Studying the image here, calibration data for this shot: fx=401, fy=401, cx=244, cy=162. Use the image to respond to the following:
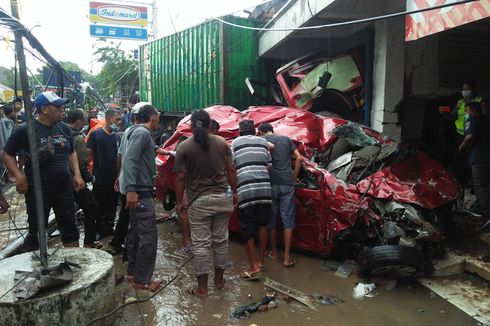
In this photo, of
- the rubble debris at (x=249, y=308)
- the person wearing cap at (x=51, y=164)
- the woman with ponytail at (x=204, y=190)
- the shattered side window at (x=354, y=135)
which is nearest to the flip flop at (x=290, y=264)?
the rubble debris at (x=249, y=308)

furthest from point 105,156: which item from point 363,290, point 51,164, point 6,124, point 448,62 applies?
point 448,62

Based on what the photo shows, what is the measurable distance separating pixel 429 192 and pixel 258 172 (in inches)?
73.4

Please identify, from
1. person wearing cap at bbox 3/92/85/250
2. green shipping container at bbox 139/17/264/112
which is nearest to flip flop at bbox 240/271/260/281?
person wearing cap at bbox 3/92/85/250

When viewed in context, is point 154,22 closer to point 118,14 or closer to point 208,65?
point 118,14

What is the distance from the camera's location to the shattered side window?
490 cm

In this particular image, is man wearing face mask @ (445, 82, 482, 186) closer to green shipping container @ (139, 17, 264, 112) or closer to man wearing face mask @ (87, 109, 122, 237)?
green shipping container @ (139, 17, 264, 112)

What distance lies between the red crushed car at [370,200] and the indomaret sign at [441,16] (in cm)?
143

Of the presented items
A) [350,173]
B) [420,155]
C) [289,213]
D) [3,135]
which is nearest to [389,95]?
[420,155]

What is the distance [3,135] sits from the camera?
7922mm

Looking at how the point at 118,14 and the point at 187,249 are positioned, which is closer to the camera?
the point at 187,249

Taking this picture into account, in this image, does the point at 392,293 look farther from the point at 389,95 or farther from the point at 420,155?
the point at 389,95

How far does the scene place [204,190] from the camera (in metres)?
3.52

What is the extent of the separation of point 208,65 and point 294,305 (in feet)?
23.7

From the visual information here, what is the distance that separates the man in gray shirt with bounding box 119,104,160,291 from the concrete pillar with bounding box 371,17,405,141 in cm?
355
